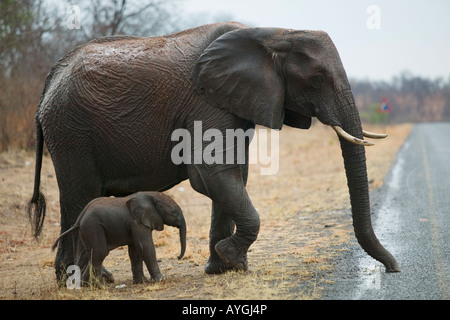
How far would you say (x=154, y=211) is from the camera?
653 centimetres

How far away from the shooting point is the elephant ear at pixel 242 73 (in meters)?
6.73

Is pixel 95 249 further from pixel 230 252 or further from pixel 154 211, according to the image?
pixel 230 252

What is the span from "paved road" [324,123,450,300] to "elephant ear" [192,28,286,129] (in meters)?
1.79

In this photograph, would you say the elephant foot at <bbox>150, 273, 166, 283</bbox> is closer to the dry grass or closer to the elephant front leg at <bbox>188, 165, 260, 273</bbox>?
the dry grass

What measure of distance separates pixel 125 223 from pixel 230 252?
1114 millimetres

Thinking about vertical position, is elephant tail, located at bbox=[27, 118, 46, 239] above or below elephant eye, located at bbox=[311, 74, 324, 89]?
below

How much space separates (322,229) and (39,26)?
10.7m

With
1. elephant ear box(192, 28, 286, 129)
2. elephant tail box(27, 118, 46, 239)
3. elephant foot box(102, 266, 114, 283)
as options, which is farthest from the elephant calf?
elephant tail box(27, 118, 46, 239)

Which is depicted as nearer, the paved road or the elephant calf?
the paved road

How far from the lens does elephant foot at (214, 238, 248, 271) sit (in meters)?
6.79

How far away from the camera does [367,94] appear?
10119cm

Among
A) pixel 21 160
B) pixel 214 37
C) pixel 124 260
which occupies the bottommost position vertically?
pixel 124 260
